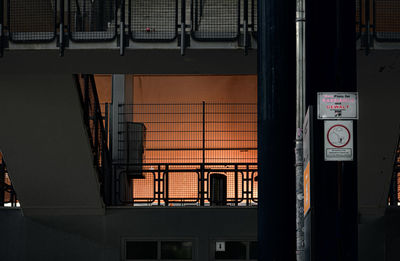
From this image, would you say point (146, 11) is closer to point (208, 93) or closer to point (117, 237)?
point (117, 237)

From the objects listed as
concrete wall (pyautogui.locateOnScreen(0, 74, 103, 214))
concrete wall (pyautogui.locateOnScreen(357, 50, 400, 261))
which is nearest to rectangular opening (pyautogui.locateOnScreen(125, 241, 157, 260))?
concrete wall (pyautogui.locateOnScreen(0, 74, 103, 214))

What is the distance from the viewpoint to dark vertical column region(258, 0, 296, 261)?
6.87m

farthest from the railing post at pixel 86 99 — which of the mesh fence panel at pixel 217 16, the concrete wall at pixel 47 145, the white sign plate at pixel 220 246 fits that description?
the white sign plate at pixel 220 246

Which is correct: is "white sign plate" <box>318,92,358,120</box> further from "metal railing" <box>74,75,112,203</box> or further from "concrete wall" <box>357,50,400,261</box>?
"metal railing" <box>74,75,112,203</box>

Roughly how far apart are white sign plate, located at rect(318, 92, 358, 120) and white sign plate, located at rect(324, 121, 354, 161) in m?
0.05

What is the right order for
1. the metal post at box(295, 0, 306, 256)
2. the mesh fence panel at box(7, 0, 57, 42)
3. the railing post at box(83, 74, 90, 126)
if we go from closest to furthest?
the metal post at box(295, 0, 306, 256), the mesh fence panel at box(7, 0, 57, 42), the railing post at box(83, 74, 90, 126)

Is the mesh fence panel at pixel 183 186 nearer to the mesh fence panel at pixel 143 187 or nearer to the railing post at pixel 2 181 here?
the mesh fence panel at pixel 143 187

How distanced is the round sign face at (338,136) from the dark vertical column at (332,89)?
0.06 meters

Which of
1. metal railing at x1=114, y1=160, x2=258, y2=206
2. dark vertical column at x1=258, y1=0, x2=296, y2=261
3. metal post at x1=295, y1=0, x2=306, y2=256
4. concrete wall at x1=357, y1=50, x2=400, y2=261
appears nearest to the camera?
metal post at x1=295, y1=0, x2=306, y2=256

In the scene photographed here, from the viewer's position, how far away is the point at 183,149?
1563 cm

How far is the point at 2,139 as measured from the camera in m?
13.2

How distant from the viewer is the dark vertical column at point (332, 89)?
5.48 m

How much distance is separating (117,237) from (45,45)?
4453mm

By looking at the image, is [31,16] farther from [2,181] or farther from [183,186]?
[183,186]
